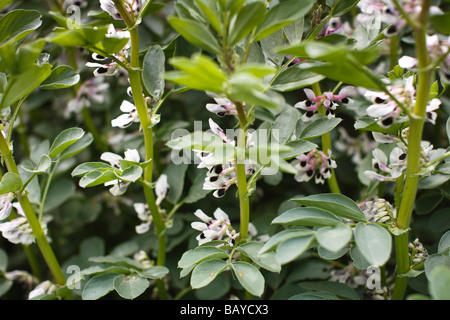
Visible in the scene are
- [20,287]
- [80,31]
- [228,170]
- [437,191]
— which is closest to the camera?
[80,31]

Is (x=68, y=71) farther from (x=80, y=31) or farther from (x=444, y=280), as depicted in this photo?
(x=444, y=280)

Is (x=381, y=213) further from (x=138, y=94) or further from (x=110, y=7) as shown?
(x=110, y=7)

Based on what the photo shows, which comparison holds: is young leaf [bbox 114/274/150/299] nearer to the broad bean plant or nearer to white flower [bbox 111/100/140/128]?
the broad bean plant

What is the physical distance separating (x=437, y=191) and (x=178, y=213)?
727mm

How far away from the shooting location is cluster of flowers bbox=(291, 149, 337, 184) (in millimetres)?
1044

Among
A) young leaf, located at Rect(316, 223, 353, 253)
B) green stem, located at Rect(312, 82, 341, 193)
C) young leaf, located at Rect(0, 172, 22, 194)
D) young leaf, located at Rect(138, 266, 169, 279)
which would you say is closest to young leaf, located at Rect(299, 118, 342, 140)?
green stem, located at Rect(312, 82, 341, 193)

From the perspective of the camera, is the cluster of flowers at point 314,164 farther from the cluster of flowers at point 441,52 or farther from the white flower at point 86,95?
the white flower at point 86,95

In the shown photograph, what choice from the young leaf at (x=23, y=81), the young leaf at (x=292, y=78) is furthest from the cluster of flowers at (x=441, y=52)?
the young leaf at (x=23, y=81)

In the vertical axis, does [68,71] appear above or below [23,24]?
below

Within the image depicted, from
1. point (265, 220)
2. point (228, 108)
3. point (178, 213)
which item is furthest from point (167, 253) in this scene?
point (228, 108)

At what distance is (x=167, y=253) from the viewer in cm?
133

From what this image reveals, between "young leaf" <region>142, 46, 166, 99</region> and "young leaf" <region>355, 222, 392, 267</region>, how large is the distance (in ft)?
1.70

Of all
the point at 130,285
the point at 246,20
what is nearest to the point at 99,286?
the point at 130,285

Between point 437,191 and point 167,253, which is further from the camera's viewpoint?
point 167,253
